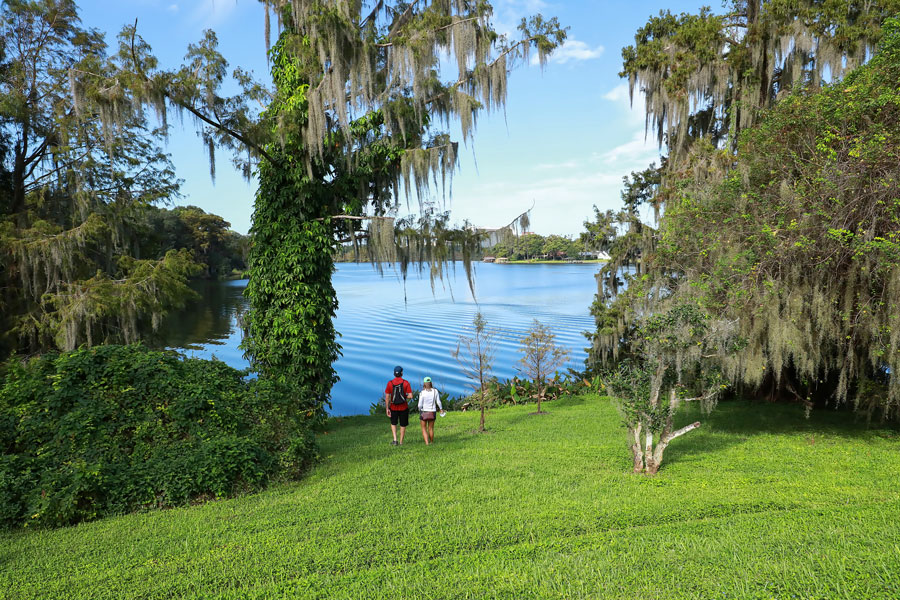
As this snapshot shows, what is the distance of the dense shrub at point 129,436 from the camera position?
5691 mm

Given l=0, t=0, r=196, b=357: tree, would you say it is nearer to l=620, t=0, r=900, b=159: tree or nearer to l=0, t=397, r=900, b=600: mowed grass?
l=0, t=397, r=900, b=600: mowed grass

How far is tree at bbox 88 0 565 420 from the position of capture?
34.3 feet

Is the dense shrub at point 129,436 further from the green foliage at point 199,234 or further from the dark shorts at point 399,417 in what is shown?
the green foliage at point 199,234

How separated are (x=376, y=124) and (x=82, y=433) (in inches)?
314

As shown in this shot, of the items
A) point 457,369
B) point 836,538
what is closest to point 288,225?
point 836,538

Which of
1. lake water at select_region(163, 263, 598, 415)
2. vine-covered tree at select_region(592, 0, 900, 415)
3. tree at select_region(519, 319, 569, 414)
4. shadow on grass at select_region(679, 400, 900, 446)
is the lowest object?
lake water at select_region(163, 263, 598, 415)

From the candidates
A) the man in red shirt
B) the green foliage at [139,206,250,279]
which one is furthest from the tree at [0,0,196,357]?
the green foliage at [139,206,250,279]

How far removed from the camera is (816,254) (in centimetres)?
750

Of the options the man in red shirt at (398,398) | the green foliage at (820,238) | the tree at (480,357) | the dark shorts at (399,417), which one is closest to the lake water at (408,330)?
the tree at (480,357)

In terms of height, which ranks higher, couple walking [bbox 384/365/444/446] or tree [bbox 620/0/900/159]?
tree [bbox 620/0/900/159]

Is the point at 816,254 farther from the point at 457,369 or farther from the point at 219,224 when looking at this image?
the point at 219,224

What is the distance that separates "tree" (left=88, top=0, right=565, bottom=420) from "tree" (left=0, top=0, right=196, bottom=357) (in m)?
3.14

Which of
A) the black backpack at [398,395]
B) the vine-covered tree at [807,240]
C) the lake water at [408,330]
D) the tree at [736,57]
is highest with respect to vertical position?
the tree at [736,57]

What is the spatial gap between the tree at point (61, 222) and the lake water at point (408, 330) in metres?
2.98
